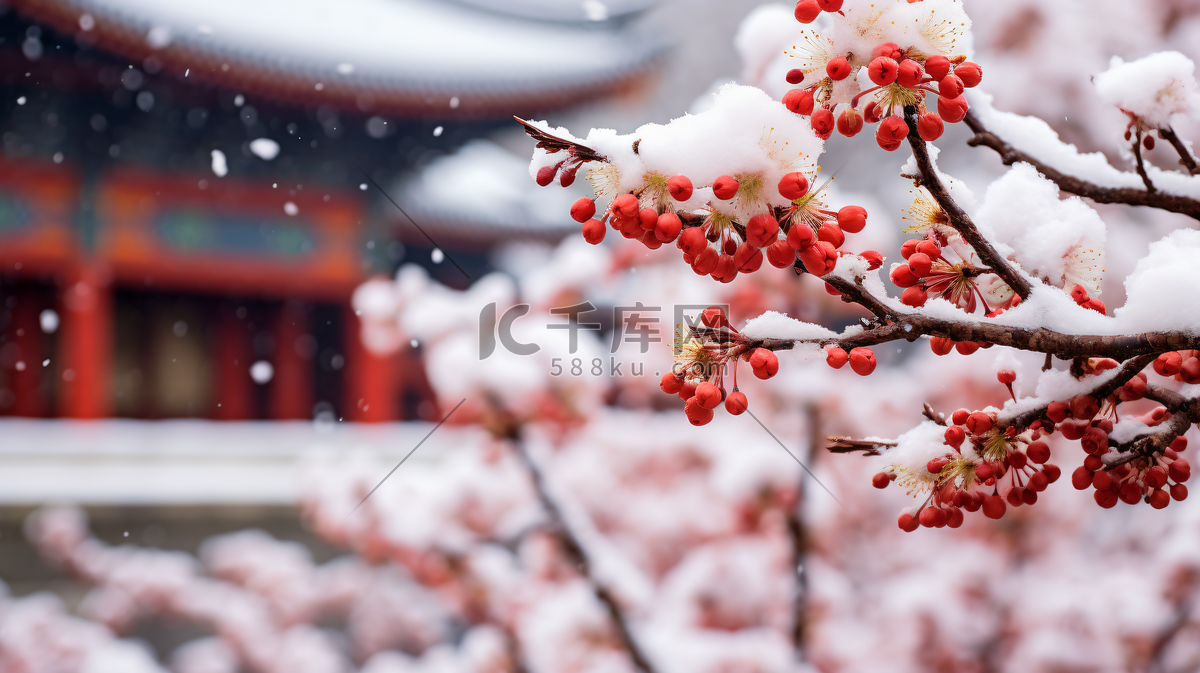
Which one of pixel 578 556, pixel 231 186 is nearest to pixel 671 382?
pixel 578 556

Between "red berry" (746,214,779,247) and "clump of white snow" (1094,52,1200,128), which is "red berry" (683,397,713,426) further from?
"clump of white snow" (1094,52,1200,128)

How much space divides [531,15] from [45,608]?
669 cm

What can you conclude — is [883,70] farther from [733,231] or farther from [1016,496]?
[1016,496]

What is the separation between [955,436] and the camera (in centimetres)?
72

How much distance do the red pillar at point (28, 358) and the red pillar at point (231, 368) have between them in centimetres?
128

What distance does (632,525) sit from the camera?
4148 millimetres

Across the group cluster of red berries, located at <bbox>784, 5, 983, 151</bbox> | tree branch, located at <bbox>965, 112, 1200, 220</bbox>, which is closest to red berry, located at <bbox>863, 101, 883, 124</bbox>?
cluster of red berries, located at <bbox>784, 5, 983, 151</bbox>

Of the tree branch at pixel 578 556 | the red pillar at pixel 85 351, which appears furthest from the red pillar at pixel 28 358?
the tree branch at pixel 578 556

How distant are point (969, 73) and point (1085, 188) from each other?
0.86 ft

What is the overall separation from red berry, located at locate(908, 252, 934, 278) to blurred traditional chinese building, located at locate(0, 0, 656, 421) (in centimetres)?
574

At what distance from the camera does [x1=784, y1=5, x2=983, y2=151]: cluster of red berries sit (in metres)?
0.59

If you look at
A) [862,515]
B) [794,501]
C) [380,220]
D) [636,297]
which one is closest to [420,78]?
[380,220]

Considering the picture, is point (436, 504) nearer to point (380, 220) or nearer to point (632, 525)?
point (632, 525)

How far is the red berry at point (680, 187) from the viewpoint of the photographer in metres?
0.59
